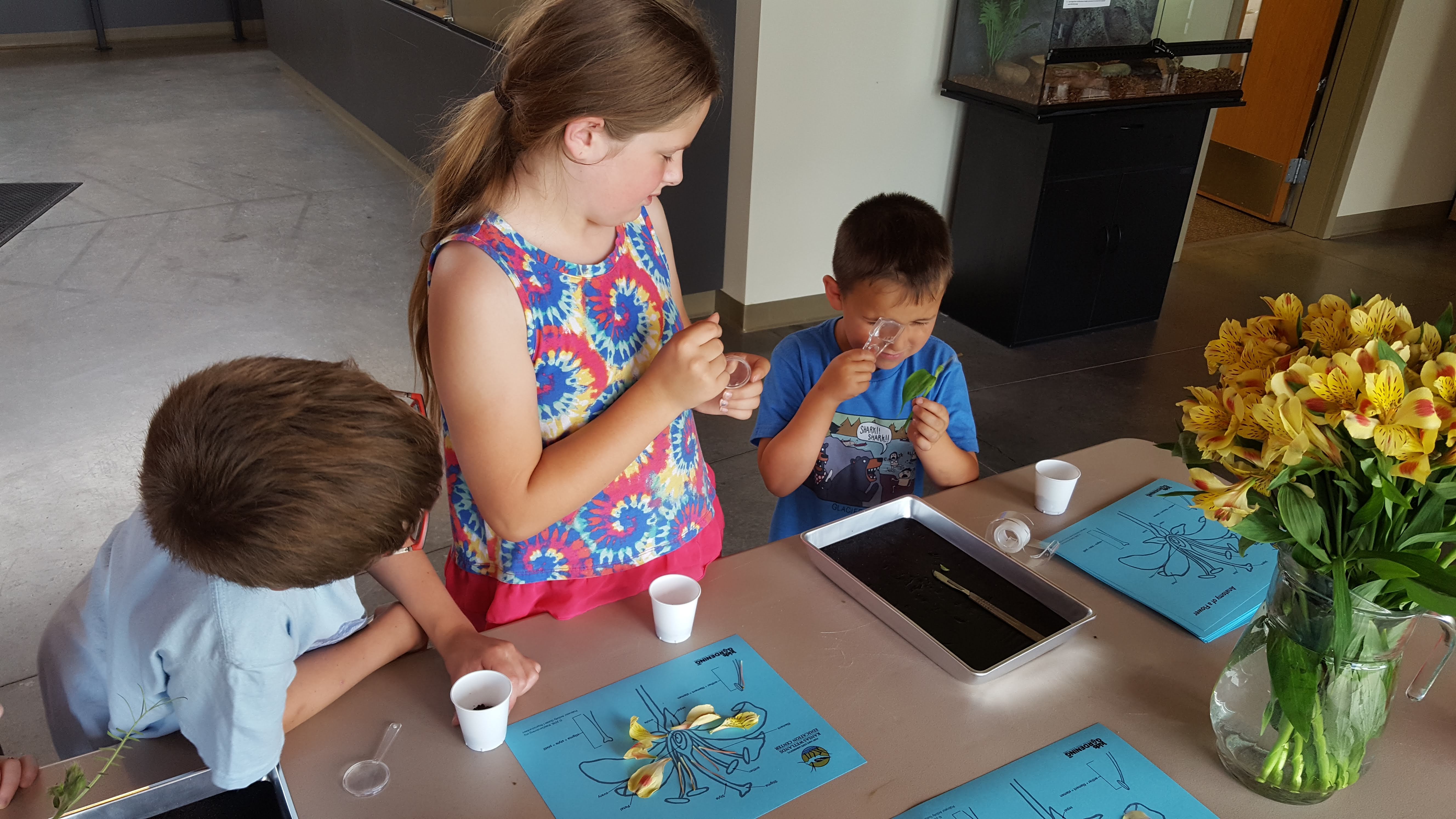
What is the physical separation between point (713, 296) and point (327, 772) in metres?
3.12

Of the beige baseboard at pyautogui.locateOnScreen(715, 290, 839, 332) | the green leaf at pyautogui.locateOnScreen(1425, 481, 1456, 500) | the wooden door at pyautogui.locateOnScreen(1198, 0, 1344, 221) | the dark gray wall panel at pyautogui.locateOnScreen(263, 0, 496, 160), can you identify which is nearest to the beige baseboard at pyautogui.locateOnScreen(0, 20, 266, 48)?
the dark gray wall panel at pyautogui.locateOnScreen(263, 0, 496, 160)

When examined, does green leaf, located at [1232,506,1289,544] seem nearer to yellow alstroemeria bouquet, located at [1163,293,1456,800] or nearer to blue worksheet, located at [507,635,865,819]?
yellow alstroemeria bouquet, located at [1163,293,1456,800]

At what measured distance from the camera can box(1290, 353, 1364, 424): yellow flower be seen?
77 cm

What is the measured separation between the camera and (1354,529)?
84cm

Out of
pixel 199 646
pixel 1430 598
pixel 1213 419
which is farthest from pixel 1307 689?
pixel 199 646

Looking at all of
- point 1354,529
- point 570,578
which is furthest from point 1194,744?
point 570,578

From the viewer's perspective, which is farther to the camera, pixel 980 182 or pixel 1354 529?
pixel 980 182

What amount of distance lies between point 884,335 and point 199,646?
3.41 ft

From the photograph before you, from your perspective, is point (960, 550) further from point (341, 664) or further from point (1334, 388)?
point (341, 664)

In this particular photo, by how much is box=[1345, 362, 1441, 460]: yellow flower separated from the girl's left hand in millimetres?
633

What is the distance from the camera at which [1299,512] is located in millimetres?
831

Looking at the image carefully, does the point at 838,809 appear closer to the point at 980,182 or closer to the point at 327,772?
the point at 327,772

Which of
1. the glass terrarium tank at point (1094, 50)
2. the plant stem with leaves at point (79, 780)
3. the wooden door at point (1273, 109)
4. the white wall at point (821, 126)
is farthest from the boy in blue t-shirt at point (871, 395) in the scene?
the wooden door at point (1273, 109)

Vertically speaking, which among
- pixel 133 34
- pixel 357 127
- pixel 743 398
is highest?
pixel 743 398
